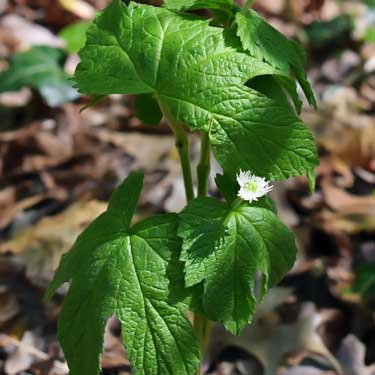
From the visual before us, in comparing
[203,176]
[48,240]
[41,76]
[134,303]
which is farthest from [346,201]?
[134,303]

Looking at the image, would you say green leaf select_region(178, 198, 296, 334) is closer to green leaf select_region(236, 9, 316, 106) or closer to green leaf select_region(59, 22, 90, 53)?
green leaf select_region(236, 9, 316, 106)

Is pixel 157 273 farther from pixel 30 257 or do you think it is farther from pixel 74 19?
pixel 74 19

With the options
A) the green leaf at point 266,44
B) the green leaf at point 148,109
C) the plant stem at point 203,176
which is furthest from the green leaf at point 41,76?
the green leaf at point 266,44

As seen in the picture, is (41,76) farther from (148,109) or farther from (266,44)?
(266,44)

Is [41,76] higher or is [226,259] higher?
[226,259]

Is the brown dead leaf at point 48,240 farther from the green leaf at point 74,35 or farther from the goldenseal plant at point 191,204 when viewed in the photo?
the green leaf at point 74,35

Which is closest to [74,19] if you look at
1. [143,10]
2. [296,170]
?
[143,10]

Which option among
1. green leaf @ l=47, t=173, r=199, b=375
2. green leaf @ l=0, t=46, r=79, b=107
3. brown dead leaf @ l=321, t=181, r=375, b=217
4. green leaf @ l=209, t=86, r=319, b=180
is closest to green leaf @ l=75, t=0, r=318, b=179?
green leaf @ l=209, t=86, r=319, b=180
